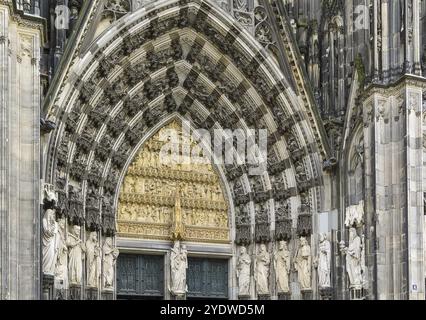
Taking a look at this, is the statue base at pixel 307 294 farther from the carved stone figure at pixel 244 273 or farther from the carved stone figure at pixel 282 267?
the carved stone figure at pixel 244 273

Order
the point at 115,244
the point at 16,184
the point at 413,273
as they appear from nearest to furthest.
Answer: the point at 16,184, the point at 413,273, the point at 115,244

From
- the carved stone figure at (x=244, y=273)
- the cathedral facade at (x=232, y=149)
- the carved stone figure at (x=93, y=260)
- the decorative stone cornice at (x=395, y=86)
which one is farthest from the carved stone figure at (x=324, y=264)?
the carved stone figure at (x=93, y=260)

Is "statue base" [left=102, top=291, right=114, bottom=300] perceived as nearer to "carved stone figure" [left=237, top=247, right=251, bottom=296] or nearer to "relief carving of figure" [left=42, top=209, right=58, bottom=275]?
"relief carving of figure" [left=42, top=209, right=58, bottom=275]

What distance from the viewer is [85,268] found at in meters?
17.2

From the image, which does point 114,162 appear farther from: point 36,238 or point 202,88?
point 36,238

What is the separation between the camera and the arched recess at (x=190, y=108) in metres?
17.2

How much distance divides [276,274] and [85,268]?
9.96 feet

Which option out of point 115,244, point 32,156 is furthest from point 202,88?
point 32,156

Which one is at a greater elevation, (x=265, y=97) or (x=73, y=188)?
(x=265, y=97)

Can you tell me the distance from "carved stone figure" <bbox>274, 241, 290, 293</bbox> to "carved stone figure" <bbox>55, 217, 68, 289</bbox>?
3.44 meters

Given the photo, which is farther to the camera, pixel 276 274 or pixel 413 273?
pixel 276 274

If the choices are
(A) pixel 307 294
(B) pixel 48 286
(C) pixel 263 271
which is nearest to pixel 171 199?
(C) pixel 263 271

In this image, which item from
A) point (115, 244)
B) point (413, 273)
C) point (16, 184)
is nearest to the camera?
point (16, 184)

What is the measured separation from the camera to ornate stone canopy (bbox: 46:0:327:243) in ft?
56.4
